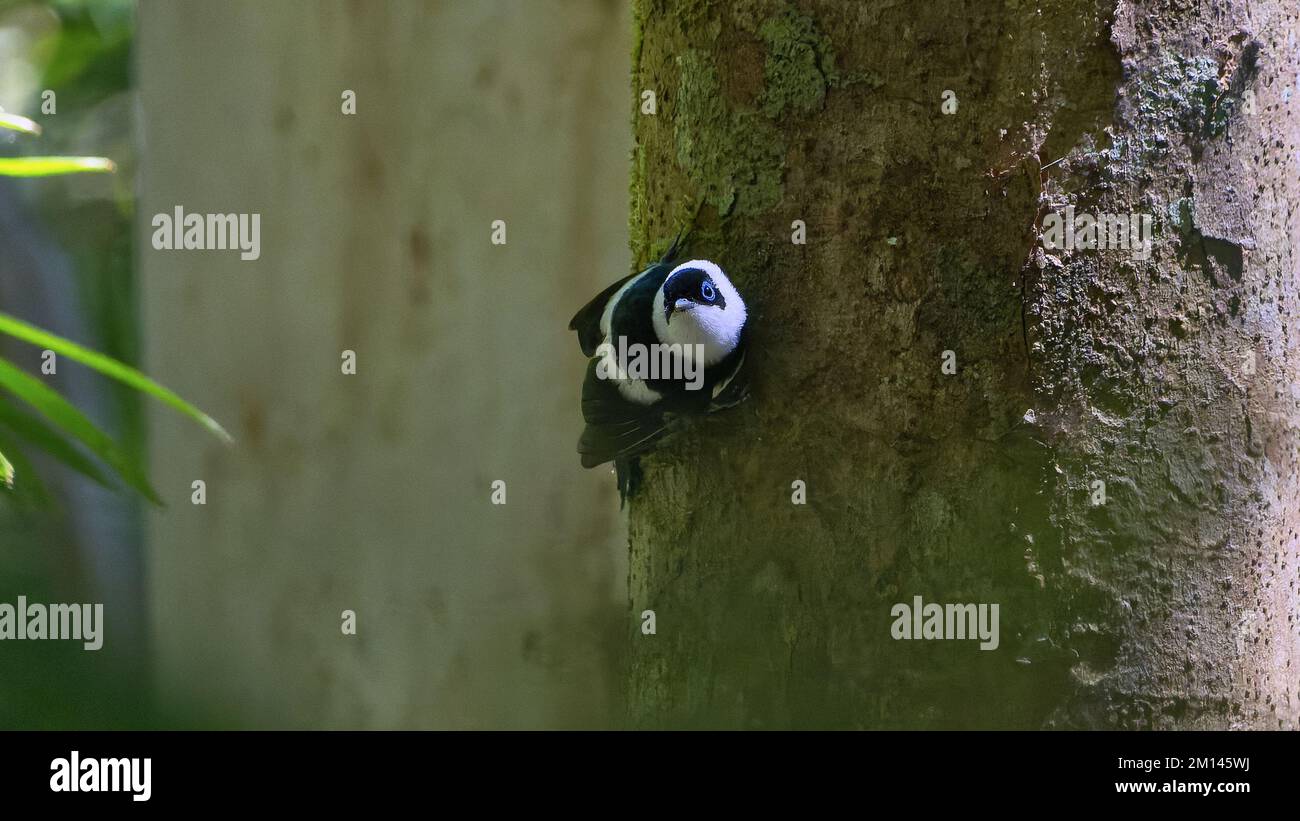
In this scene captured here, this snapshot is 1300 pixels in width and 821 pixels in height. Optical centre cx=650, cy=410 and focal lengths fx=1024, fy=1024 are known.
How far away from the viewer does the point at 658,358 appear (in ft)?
2.91

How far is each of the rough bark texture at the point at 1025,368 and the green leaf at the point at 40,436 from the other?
0.62 metres

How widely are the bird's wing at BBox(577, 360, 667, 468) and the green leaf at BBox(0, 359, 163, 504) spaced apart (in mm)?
362

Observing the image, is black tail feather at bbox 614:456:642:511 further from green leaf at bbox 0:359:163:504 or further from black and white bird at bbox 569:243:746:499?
green leaf at bbox 0:359:163:504

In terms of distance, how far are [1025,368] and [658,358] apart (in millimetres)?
312

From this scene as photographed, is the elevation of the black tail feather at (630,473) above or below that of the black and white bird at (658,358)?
below

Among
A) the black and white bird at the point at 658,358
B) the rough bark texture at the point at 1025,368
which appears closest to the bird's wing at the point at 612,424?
the black and white bird at the point at 658,358

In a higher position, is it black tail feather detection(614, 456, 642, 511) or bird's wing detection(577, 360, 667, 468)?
bird's wing detection(577, 360, 667, 468)

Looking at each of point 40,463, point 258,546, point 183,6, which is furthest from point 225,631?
point 183,6

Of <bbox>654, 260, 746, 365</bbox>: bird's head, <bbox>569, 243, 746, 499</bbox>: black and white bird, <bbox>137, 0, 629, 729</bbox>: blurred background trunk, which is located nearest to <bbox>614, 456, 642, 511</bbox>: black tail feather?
<bbox>569, 243, 746, 499</bbox>: black and white bird

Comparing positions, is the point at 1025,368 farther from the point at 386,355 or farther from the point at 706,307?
the point at 386,355

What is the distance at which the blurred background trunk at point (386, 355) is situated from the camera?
6.02 feet

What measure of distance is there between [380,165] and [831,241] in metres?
1.32

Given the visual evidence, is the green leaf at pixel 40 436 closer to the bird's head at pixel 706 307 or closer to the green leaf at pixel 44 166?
the green leaf at pixel 44 166

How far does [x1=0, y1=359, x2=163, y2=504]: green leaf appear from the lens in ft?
2.67
